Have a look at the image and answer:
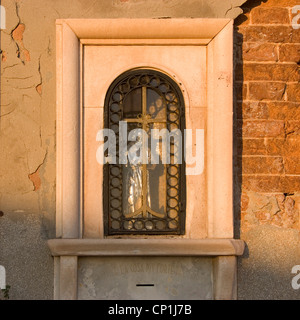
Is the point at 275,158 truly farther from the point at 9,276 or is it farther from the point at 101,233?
the point at 9,276

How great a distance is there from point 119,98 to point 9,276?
64.6 inches

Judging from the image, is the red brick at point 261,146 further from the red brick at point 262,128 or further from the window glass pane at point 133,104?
the window glass pane at point 133,104

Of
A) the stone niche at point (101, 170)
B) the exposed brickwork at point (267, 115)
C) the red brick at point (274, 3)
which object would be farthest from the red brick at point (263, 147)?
the red brick at point (274, 3)

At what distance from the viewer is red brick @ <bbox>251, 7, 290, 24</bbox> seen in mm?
5922

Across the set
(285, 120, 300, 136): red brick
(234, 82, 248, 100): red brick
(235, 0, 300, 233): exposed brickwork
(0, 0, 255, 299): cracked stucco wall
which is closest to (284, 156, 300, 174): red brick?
(235, 0, 300, 233): exposed brickwork

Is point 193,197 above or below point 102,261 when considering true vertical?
above

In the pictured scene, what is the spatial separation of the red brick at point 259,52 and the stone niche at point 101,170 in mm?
181

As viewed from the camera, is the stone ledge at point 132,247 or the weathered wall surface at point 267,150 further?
the weathered wall surface at point 267,150

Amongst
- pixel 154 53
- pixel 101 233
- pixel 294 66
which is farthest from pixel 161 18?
pixel 101 233

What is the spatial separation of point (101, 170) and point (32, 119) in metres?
0.67

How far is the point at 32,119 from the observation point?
5.81 meters

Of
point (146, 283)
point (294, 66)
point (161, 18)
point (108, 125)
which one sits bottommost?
point (146, 283)

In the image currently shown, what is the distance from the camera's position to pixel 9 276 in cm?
576

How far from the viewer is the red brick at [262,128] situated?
5859mm
